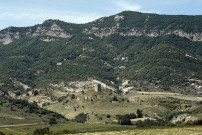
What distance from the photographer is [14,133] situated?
197 m

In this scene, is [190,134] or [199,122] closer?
[190,134]

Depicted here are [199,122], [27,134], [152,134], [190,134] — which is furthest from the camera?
[27,134]

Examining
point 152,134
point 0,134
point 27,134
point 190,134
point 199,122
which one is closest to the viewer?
point 0,134

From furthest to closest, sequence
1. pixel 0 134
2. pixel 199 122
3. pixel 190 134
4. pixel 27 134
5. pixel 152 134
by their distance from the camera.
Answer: pixel 27 134
pixel 199 122
pixel 152 134
pixel 190 134
pixel 0 134

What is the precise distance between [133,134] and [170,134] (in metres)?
12.7

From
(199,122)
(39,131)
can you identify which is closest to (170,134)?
(199,122)

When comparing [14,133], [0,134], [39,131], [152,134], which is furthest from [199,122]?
[0,134]

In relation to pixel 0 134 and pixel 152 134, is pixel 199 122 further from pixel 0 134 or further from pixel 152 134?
pixel 0 134

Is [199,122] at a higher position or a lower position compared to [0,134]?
lower

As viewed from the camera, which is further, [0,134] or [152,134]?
[152,134]

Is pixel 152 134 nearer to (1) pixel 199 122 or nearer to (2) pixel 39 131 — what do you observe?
(1) pixel 199 122

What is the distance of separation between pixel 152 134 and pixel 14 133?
358 ft

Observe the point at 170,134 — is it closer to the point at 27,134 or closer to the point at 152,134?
the point at 152,134

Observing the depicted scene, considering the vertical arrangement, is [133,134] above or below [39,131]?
above
